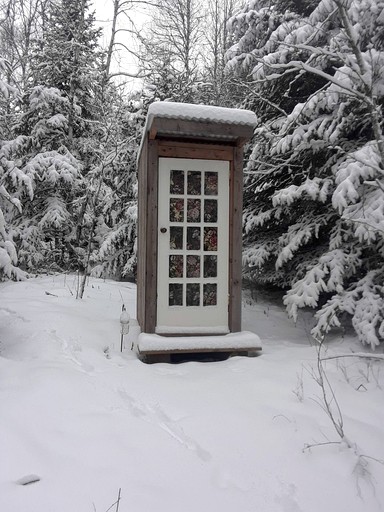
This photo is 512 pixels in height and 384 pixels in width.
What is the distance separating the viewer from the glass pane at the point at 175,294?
4297mm

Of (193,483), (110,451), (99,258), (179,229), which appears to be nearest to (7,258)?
(179,229)

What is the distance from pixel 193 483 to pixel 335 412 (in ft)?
4.10

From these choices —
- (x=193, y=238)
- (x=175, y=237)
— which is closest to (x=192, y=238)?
(x=193, y=238)

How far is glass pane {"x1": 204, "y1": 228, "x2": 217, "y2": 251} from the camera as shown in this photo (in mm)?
4387

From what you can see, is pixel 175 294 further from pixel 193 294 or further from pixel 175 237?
pixel 175 237

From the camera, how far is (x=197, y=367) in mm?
3830

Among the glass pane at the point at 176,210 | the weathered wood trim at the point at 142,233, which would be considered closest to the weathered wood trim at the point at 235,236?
the glass pane at the point at 176,210

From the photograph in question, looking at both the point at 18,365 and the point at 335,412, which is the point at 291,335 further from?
the point at 18,365

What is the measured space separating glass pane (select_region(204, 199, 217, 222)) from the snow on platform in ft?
4.02

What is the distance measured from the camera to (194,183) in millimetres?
4328

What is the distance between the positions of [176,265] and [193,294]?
0.35 m

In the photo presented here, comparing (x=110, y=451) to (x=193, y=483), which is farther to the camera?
(x=110, y=451)

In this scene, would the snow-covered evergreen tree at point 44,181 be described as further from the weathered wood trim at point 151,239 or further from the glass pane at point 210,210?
the glass pane at point 210,210

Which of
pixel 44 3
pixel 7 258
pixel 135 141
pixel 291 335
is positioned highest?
pixel 44 3
